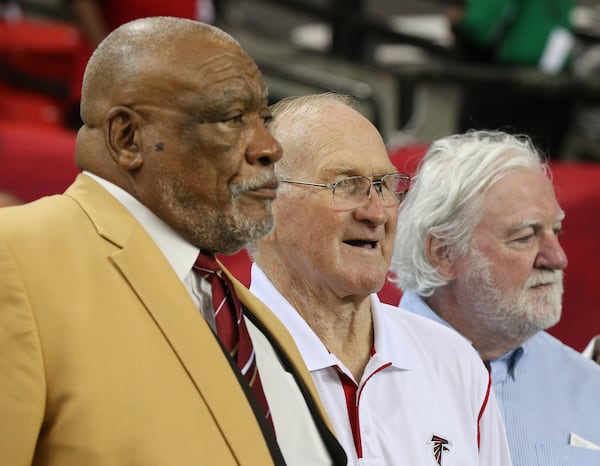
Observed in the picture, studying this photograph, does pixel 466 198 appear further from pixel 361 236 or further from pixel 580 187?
pixel 580 187

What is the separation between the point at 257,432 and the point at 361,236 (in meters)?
0.73

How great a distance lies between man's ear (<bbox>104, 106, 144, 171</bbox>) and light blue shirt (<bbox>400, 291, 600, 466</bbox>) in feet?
4.17

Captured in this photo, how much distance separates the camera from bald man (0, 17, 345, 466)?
1.46 m

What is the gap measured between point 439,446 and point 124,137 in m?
0.91

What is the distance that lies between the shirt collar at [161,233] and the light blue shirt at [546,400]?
1.18 metres

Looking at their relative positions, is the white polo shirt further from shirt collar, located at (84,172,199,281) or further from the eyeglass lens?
shirt collar, located at (84,172,199,281)

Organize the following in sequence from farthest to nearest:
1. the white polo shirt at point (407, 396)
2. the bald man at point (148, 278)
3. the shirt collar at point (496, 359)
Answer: the shirt collar at point (496, 359) < the white polo shirt at point (407, 396) < the bald man at point (148, 278)

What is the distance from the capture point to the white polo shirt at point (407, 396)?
2.13m

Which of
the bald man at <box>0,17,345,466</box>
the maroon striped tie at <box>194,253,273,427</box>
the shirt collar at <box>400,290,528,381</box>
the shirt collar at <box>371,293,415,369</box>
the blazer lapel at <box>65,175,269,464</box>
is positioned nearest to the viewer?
the bald man at <box>0,17,345,466</box>

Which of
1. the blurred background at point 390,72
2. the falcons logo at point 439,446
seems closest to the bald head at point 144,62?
the falcons logo at point 439,446

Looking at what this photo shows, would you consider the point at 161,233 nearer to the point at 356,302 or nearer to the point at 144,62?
the point at 144,62

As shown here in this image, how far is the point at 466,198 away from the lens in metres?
2.76

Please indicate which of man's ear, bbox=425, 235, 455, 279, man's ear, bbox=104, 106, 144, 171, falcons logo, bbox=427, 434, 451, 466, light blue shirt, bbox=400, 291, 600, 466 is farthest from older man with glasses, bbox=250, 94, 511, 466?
man's ear, bbox=104, 106, 144, 171

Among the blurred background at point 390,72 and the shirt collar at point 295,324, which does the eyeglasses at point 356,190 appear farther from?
the blurred background at point 390,72
